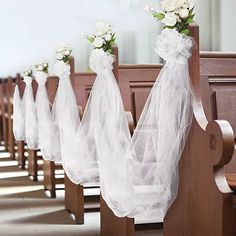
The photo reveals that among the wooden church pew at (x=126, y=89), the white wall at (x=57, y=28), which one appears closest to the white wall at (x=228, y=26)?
the white wall at (x=57, y=28)

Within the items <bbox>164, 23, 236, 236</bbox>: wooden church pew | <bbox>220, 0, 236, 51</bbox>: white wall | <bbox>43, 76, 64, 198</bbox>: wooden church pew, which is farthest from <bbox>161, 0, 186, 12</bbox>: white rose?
<bbox>220, 0, 236, 51</bbox>: white wall

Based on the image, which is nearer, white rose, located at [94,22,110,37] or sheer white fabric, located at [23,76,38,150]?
white rose, located at [94,22,110,37]

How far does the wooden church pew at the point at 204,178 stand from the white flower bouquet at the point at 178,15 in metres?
0.07

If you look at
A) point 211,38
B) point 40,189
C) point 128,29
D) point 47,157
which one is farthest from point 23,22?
point 47,157

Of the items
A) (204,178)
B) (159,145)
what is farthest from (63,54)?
(204,178)

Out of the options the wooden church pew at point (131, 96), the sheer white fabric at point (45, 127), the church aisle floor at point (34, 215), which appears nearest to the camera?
the wooden church pew at point (131, 96)

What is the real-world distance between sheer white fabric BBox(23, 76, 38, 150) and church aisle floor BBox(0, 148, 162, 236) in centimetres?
47

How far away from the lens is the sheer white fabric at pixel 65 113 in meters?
3.78

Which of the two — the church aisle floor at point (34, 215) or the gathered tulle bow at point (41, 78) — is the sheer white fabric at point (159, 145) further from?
the gathered tulle bow at point (41, 78)

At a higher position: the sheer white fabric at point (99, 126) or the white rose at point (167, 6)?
the white rose at point (167, 6)

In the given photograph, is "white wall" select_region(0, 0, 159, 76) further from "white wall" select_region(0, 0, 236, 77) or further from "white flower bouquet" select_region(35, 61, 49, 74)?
"white flower bouquet" select_region(35, 61, 49, 74)

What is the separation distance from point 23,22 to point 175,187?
374 inches

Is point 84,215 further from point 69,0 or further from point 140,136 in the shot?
point 69,0

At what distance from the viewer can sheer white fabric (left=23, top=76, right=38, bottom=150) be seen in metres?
5.17
